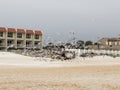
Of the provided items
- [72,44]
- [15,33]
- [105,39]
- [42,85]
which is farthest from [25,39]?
[42,85]

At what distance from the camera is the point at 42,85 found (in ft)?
53.5

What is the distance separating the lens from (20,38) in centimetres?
7912

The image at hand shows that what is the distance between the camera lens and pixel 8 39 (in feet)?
252

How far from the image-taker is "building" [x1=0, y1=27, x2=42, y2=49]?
248 feet

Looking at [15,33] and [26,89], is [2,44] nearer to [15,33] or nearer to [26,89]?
[15,33]

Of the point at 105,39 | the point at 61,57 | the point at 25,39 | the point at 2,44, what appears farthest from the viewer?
the point at 105,39

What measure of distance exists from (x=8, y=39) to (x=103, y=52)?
26953 mm

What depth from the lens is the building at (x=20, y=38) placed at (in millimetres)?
75688

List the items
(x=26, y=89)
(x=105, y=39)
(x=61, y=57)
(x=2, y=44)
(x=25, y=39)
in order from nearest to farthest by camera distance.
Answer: (x=26, y=89)
(x=61, y=57)
(x=2, y=44)
(x=25, y=39)
(x=105, y=39)

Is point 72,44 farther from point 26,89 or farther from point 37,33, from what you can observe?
point 26,89

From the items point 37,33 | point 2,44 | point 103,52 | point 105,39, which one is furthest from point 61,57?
point 105,39

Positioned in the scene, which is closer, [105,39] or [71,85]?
[71,85]

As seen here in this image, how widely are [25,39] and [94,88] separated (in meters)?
65.1

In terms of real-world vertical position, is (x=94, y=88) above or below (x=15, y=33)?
below
